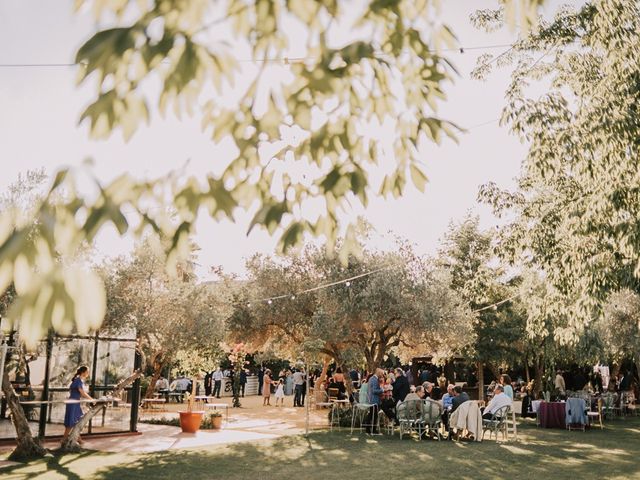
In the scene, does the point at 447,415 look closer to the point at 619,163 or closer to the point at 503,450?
the point at 503,450

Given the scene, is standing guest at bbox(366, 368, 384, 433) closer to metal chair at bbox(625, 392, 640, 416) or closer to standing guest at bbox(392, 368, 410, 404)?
standing guest at bbox(392, 368, 410, 404)

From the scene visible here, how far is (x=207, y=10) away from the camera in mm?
2086

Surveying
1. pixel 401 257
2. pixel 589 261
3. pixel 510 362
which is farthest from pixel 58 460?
pixel 510 362

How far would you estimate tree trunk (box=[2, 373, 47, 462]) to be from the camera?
375 inches

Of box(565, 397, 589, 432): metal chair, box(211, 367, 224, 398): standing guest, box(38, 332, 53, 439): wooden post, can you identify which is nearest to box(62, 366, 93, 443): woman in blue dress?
box(38, 332, 53, 439): wooden post

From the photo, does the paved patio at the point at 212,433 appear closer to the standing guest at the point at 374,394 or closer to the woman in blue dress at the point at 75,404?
the woman in blue dress at the point at 75,404

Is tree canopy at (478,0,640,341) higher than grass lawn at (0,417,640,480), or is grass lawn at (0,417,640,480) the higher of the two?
tree canopy at (478,0,640,341)

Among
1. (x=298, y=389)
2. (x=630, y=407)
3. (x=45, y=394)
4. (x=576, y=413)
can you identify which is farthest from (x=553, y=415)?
(x=45, y=394)

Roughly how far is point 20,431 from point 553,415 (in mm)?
13644

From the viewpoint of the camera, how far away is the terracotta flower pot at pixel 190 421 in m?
14.2

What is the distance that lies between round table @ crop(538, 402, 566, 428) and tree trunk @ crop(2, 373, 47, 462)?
43.1ft

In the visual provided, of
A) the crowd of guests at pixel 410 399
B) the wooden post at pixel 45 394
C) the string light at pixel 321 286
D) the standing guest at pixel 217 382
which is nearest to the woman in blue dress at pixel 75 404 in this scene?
the wooden post at pixel 45 394

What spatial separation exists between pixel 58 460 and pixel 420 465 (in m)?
6.16

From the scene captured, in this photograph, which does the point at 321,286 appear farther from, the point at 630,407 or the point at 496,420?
the point at 630,407
